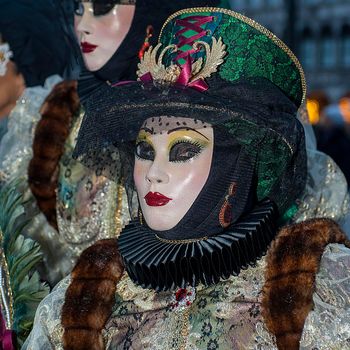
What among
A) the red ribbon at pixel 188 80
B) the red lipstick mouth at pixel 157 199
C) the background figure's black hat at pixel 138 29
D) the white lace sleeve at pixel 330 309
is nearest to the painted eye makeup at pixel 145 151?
the red lipstick mouth at pixel 157 199

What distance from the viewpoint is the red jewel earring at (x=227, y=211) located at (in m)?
2.81

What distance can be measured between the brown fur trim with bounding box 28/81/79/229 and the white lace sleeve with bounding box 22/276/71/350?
1103 millimetres

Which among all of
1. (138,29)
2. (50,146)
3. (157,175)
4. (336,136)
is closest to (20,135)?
(50,146)

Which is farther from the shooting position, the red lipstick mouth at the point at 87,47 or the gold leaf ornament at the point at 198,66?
the red lipstick mouth at the point at 87,47

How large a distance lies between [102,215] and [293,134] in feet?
4.41

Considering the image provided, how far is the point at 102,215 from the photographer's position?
12.9 ft

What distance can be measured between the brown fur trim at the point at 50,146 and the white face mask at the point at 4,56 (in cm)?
48

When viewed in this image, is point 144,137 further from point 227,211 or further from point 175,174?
point 227,211

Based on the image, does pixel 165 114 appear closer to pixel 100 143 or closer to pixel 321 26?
pixel 100 143

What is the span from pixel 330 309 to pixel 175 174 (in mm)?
627

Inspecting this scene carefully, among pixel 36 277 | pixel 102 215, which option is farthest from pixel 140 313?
pixel 102 215

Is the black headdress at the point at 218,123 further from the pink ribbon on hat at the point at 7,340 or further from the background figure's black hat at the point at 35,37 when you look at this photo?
the background figure's black hat at the point at 35,37

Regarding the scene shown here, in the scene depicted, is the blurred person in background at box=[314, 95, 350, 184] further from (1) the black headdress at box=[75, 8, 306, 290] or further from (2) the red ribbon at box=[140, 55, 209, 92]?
(2) the red ribbon at box=[140, 55, 209, 92]

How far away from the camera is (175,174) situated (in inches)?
110
